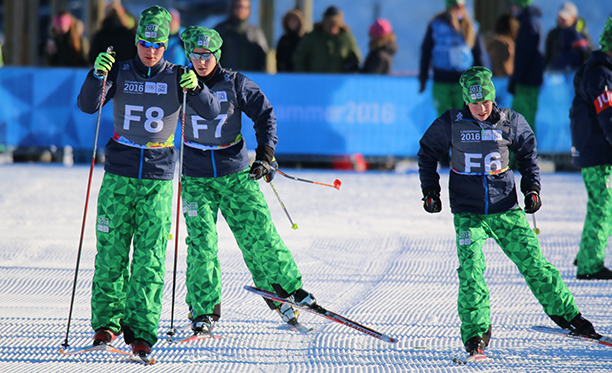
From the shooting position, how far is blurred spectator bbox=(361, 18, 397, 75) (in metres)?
10.7

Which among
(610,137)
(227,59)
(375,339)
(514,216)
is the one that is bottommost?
(375,339)

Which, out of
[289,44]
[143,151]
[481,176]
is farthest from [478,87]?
[289,44]

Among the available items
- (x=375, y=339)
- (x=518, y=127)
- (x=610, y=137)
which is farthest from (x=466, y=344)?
(x=610, y=137)

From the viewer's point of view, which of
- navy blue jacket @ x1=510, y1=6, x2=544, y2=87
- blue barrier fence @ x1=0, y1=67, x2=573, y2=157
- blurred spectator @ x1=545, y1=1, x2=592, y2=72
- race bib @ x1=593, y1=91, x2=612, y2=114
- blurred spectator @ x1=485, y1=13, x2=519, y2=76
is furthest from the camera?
blurred spectator @ x1=485, y1=13, x2=519, y2=76

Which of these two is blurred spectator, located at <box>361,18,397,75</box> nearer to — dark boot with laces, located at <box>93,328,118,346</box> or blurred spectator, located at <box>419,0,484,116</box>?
blurred spectator, located at <box>419,0,484,116</box>

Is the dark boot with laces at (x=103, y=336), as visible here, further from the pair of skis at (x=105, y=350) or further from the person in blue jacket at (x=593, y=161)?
the person in blue jacket at (x=593, y=161)

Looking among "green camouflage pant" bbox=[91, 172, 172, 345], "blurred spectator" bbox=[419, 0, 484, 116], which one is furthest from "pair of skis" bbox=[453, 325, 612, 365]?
"blurred spectator" bbox=[419, 0, 484, 116]

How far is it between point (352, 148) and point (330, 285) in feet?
17.5

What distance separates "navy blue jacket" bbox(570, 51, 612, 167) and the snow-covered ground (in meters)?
0.95

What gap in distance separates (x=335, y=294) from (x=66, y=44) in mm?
7552

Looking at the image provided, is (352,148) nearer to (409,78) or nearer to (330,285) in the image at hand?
(409,78)

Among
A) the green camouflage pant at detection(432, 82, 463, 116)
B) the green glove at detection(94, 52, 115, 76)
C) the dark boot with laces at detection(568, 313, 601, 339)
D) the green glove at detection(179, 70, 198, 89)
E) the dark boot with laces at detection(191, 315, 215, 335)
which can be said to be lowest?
the dark boot with laces at detection(191, 315, 215, 335)

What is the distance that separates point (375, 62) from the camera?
35.1ft

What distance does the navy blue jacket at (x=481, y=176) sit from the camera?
4168 millimetres
